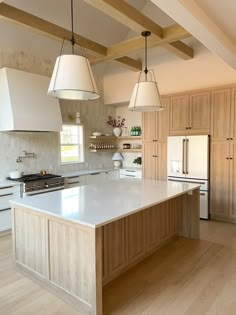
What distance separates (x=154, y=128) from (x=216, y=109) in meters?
1.38

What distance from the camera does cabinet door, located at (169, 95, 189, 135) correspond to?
504 centimetres

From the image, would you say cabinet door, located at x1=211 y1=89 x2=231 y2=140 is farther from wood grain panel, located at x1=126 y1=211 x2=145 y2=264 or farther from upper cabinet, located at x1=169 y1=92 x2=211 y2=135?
wood grain panel, located at x1=126 y1=211 x2=145 y2=264

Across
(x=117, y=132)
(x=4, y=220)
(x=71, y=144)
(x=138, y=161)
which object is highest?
(x=117, y=132)

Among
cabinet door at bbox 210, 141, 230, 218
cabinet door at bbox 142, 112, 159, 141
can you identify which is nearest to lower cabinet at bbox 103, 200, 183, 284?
cabinet door at bbox 210, 141, 230, 218

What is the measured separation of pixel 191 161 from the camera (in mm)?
4875

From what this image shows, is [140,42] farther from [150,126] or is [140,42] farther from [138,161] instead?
[138,161]

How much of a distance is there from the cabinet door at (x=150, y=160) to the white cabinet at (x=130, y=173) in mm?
320

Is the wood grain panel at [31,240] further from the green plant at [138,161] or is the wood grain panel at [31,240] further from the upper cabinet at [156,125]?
the green plant at [138,161]

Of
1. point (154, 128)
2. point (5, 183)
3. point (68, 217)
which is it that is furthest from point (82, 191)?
point (154, 128)

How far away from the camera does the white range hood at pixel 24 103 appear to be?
427 centimetres

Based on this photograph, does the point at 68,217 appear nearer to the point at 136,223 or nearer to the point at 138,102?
the point at 136,223

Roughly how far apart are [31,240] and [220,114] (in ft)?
12.6

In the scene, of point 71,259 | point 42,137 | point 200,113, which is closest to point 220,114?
point 200,113

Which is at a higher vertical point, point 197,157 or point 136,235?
point 197,157
